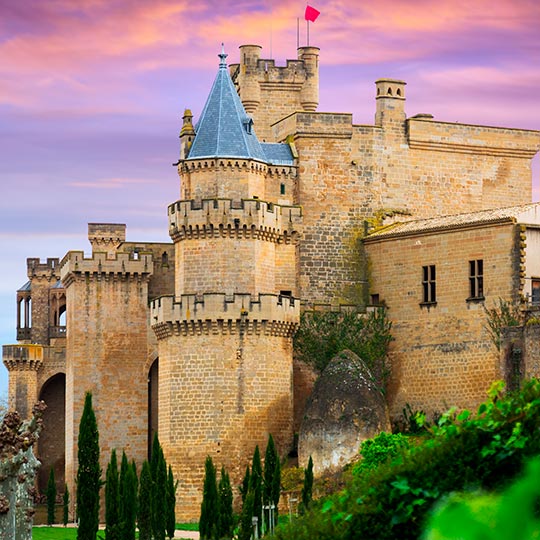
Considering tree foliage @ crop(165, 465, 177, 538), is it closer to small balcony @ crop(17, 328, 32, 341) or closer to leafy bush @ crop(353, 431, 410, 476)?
leafy bush @ crop(353, 431, 410, 476)

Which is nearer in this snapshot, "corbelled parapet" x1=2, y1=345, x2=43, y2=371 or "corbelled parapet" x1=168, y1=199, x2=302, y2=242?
"corbelled parapet" x1=168, y1=199, x2=302, y2=242

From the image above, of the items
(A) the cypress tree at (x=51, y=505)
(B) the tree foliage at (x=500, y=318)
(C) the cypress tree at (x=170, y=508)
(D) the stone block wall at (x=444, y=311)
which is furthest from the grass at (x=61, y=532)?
(B) the tree foliage at (x=500, y=318)

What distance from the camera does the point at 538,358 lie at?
47.8 metres

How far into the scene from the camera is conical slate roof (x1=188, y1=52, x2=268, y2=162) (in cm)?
5362

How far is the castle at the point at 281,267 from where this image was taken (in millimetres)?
51000

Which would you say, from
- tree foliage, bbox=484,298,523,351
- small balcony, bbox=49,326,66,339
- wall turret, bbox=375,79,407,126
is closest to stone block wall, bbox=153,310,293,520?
tree foliage, bbox=484,298,523,351

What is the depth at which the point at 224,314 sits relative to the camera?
51156mm

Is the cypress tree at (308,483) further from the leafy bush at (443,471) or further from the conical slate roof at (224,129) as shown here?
the leafy bush at (443,471)

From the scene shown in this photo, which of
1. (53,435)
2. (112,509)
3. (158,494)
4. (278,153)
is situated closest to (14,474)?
(112,509)

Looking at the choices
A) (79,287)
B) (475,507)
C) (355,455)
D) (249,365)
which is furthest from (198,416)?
(475,507)

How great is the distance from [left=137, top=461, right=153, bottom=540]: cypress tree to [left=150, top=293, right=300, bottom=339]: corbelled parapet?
7520 millimetres

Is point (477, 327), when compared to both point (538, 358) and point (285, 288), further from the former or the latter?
point (285, 288)

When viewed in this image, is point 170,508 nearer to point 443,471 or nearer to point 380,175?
point 380,175

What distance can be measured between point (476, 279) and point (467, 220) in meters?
2.27
